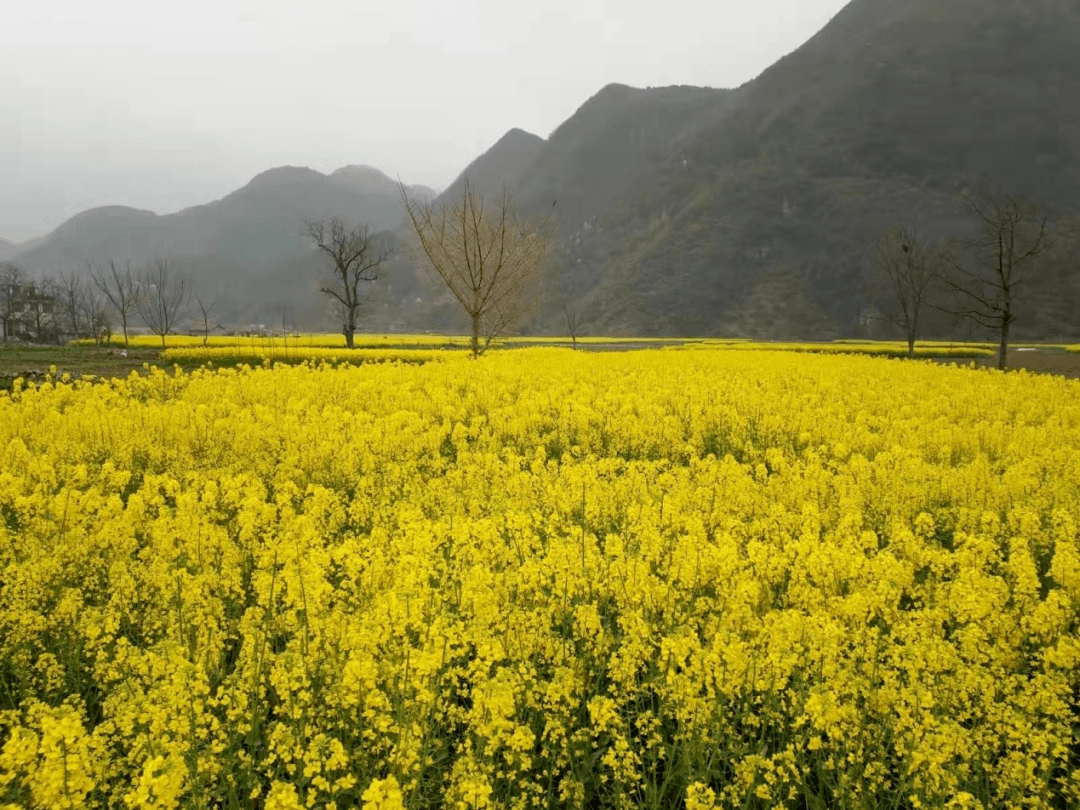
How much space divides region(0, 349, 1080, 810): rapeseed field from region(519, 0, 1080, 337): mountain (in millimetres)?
108532

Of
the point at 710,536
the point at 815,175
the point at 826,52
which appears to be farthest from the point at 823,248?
the point at 710,536

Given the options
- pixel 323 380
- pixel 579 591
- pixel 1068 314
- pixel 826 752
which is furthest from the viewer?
pixel 1068 314

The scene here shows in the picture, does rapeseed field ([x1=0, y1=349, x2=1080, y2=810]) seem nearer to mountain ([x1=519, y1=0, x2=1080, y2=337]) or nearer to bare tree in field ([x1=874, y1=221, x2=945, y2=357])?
bare tree in field ([x1=874, y1=221, x2=945, y2=357])

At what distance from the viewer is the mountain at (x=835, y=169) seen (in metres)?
116

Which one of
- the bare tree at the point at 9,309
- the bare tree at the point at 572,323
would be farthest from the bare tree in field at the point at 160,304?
the bare tree at the point at 572,323

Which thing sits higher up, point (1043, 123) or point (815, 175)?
point (1043, 123)

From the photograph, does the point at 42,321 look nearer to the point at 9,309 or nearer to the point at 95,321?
the point at 9,309

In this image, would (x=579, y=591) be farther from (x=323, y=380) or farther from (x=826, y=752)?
(x=323, y=380)

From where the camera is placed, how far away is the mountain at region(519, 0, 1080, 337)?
116 meters

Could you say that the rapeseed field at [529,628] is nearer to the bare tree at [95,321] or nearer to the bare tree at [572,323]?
the bare tree at [572,323]

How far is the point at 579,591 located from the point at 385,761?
217cm

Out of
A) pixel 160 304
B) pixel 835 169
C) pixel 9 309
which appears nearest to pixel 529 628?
pixel 160 304

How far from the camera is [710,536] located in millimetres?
6633

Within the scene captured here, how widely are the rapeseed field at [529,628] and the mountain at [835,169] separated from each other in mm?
108532
